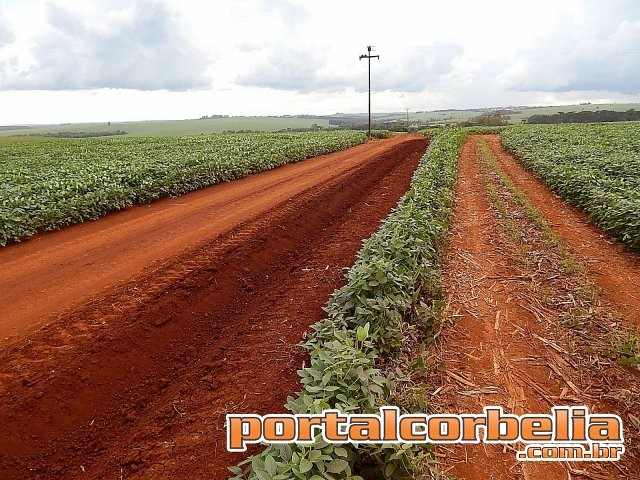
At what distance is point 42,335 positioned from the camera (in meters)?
4.96

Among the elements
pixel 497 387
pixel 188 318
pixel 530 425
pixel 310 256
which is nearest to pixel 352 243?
pixel 310 256

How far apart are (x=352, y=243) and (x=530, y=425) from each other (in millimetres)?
5493

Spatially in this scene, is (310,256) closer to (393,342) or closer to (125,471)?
(393,342)

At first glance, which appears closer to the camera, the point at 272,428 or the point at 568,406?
the point at 272,428

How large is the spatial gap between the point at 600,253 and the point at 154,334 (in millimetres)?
7559

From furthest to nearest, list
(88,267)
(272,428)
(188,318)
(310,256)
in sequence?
(310,256) → (88,267) → (188,318) → (272,428)

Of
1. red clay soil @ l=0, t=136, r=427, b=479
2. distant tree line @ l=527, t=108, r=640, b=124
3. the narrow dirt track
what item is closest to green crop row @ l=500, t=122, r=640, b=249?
red clay soil @ l=0, t=136, r=427, b=479

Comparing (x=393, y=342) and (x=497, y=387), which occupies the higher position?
(x=393, y=342)

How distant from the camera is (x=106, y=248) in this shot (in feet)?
27.2

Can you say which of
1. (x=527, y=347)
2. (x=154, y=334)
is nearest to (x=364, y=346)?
(x=527, y=347)

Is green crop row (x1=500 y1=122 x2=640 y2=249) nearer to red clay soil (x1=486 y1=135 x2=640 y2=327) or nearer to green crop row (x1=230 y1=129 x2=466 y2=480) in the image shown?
red clay soil (x1=486 y1=135 x2=640 y2=327)

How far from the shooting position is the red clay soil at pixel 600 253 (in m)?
5.77

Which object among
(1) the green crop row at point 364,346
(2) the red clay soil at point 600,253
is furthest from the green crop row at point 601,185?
(1) the green crop row at point 364,346

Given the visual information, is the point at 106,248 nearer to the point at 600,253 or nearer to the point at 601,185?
the point at 600,253
